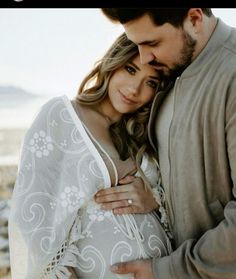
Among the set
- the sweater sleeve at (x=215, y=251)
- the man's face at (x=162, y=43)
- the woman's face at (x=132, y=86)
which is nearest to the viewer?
the sweater sleeve at (x=215, y=251)

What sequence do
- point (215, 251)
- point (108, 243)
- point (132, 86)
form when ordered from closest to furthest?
point (215, 251)
point (108, 243)
point (132, 86)

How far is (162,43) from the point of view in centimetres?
172

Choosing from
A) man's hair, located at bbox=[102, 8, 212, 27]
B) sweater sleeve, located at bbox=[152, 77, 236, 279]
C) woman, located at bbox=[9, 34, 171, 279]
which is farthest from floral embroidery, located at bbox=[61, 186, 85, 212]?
man's hair, located at bbox=[102, 8, 212, 27]

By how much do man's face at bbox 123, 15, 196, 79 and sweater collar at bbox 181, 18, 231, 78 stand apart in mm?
30

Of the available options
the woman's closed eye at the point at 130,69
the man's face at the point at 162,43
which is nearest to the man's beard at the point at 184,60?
the man's face at the point at 162,43

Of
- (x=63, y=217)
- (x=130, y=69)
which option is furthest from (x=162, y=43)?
(x=63, y=217)

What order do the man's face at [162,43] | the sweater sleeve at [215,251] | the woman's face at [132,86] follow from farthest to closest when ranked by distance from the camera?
the woman's face at [132,86] → the man's face at [162,43] → the sweater sleeve at [215,251]

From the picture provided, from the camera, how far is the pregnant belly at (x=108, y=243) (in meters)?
1.74

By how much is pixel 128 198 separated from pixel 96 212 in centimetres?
12

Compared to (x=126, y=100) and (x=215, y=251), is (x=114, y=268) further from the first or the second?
(x=126, y=100)

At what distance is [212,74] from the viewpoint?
5.48 feet

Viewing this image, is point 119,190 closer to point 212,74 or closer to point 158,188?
point 158,188

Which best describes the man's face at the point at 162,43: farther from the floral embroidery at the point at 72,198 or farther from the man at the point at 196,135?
the floral embroidery at the point at 72,198

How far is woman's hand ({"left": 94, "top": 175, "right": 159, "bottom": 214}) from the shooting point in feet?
5.89
